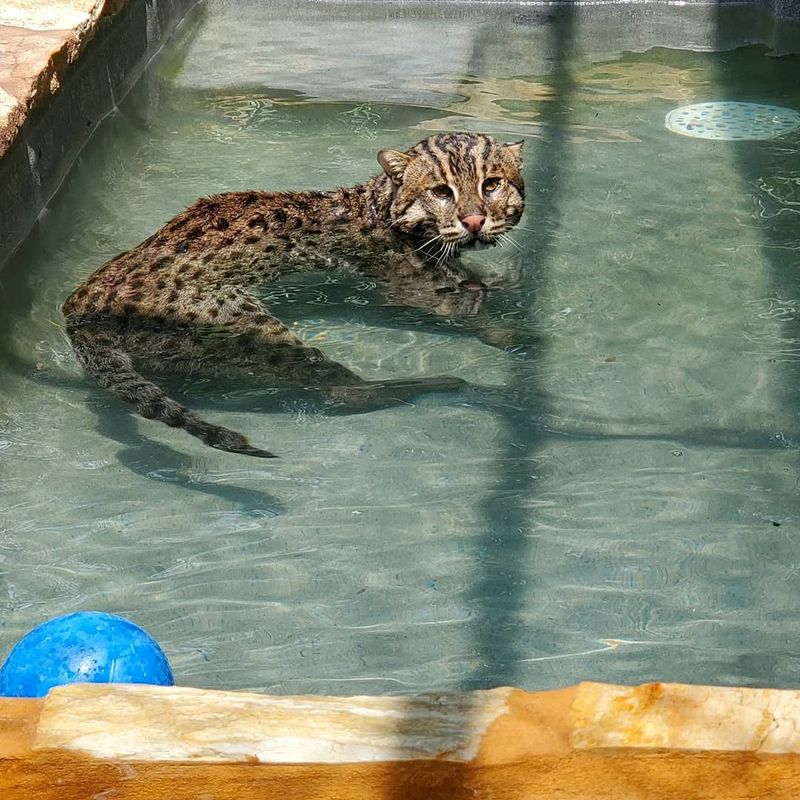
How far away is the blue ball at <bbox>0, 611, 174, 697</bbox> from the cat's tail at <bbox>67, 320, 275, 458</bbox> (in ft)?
5.07

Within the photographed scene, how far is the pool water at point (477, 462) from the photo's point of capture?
4.11 metres

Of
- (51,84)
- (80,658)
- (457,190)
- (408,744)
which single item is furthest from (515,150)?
(408,744)

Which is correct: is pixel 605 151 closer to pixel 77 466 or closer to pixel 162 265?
pixel 162 265

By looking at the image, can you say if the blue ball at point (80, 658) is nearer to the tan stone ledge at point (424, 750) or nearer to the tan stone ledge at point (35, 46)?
the tan stone ledge at point (424, 750)

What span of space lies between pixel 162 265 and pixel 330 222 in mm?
1008

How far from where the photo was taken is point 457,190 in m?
6.52

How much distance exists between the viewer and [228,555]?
14.7ft

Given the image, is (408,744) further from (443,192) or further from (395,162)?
(395,162)

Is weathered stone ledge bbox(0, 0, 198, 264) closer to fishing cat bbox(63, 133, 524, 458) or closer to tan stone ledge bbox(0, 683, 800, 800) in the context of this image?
fishing cat bbox(63, 133, 524, 458)

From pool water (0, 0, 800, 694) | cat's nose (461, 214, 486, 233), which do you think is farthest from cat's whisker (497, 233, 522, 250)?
cat's nose (461, 214, 486, 233)

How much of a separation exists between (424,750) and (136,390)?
2.93 metres

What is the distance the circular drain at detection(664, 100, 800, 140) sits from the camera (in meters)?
8.38

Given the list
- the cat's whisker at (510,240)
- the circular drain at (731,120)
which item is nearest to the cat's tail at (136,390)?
the cat's whisker at (510,240)

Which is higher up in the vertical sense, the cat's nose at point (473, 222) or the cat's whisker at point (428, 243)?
the cat's nose at point (473, 222)
